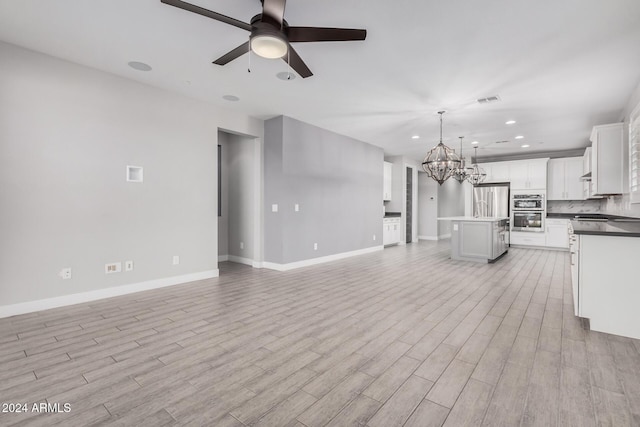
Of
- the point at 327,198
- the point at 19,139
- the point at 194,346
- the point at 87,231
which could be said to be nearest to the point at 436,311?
the point at 194,346

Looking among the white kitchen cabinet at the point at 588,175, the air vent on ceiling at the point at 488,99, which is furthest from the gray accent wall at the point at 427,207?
the air vent on ceiling at the point at 488,99

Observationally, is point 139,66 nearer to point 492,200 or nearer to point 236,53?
point 236,53

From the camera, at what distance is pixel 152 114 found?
13.7 ft

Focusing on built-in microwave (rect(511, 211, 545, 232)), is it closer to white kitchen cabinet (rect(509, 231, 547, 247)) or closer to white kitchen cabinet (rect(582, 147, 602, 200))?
white kitchen cabinet (rect(509, 231, 547, 247))

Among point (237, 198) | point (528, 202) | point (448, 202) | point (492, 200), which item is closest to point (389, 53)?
point (237, 198)

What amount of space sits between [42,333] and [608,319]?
5.30m

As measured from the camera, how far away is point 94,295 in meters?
3.66

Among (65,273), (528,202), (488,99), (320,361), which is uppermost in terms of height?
(488,99)

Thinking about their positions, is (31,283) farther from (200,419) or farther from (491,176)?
(491,176)

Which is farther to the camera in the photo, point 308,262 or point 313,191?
point 313,191

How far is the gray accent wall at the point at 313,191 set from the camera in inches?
216

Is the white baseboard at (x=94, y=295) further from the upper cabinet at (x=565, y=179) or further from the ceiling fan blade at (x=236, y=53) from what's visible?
the upper cabinet at (x=565, y=179)

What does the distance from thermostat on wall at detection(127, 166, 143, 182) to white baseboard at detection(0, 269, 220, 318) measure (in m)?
1.46

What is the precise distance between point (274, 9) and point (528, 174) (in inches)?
358
